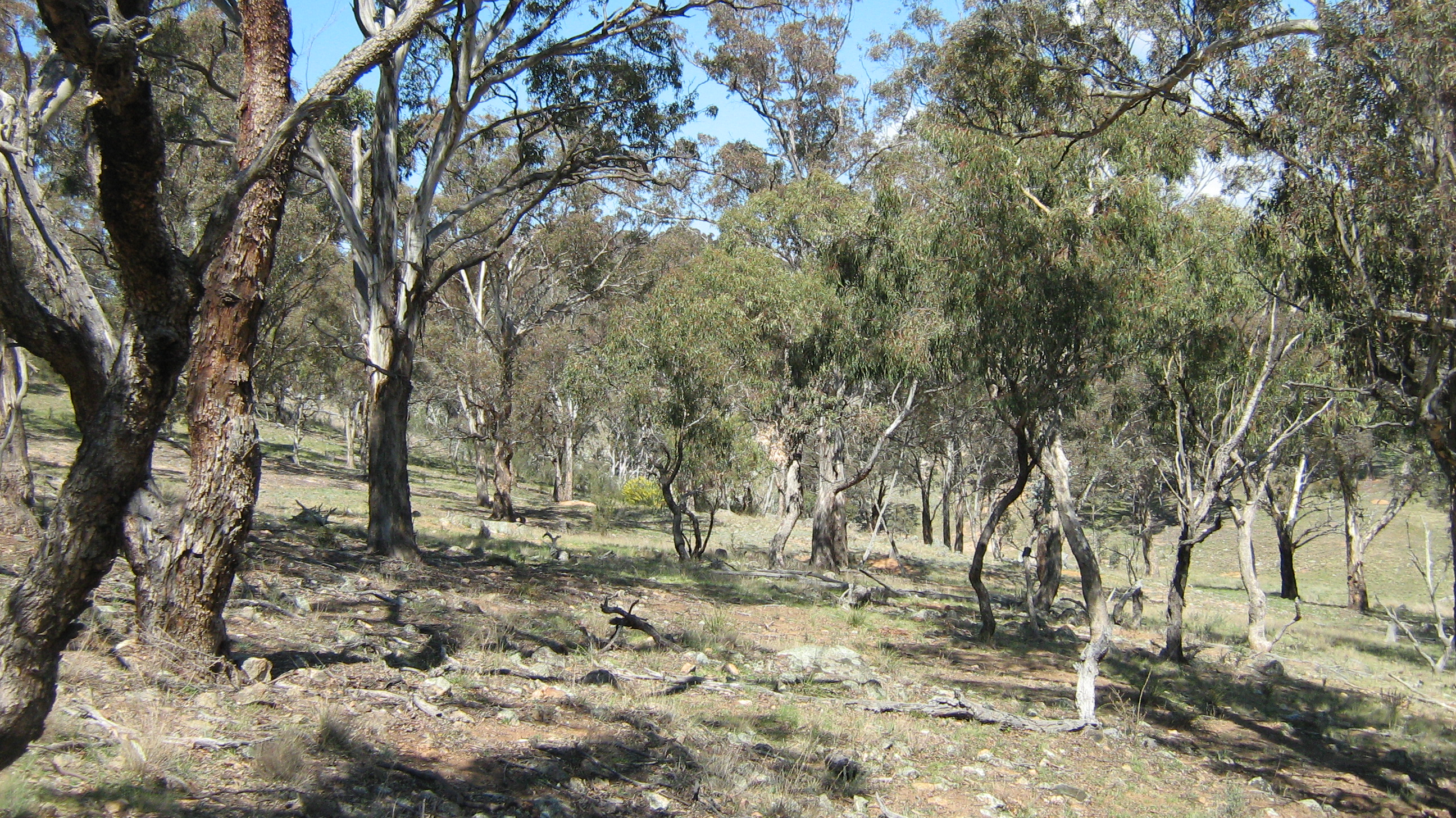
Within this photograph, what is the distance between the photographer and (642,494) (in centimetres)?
3600

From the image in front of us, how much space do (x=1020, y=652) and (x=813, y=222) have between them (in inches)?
390

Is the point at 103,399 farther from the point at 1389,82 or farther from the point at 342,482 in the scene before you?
the point at 342,482

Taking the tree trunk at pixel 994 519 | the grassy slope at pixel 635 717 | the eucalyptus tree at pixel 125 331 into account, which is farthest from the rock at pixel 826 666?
the eucalyptus tree at pixel 125 331

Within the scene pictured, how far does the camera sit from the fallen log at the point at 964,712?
7746 millimetres

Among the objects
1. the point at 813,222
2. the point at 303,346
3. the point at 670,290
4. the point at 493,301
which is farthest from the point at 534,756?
the point at 303,346

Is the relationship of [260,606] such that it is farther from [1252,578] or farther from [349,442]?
[349,442]

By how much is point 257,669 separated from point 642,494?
3082cm

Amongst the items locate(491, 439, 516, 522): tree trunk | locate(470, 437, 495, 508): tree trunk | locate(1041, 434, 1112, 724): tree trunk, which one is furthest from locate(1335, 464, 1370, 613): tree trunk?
locate(470, 437, 495, 508): tree trunk

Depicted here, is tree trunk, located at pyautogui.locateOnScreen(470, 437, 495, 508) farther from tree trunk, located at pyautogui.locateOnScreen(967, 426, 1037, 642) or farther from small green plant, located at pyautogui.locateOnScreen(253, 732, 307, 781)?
small green plant, located at pyautogui.locateOnScreen(253, 732, 307, 781)

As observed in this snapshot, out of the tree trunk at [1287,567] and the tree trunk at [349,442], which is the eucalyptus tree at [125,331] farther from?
the tree trunk at [349,442]

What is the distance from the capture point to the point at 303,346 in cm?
2792

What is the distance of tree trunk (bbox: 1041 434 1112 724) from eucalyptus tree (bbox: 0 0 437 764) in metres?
6.62

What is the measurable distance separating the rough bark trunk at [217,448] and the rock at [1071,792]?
530 cm

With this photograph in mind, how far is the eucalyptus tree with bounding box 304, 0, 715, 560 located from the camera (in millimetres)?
10773
